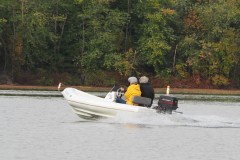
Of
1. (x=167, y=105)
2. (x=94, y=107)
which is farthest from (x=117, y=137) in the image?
(x=94, y=107)

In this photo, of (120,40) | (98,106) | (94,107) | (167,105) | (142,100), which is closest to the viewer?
(167,105)

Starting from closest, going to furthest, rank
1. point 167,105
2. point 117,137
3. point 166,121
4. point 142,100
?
point 117,137
point 167,105
point 142,100
point 166,121

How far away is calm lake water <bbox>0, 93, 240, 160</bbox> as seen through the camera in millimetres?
20656

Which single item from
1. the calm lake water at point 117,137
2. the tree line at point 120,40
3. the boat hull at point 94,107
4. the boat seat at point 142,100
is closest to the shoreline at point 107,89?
the tree line at point 120,40

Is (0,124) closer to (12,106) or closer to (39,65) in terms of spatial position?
(12,106)

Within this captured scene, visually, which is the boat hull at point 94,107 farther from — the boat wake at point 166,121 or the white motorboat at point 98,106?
the boat wake at point 166,121

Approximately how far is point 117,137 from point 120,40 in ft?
144

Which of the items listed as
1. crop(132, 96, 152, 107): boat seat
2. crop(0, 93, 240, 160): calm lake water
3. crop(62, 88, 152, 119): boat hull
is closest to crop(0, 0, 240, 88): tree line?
crop(0, 93, 240, 160): calm lake water

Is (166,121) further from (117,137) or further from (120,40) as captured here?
(120,40)

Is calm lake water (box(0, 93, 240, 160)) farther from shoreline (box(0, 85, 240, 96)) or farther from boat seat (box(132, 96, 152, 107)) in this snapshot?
shoreline (box(0, 85, 240, 96))

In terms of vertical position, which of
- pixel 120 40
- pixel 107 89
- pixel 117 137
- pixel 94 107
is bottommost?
pixel 107 89

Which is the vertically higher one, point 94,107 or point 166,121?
point 94,107

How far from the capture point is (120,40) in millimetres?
68250

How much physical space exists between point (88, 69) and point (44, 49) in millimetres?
4441
